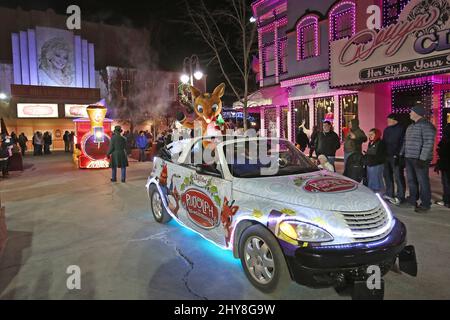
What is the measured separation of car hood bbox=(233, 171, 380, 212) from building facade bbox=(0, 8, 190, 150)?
31.2m

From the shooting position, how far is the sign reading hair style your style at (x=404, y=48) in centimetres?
987

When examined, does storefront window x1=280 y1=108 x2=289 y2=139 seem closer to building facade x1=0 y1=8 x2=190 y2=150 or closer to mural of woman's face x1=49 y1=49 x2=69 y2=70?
building facade x1=0 y1=8 x2=190 y2=150

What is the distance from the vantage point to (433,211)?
22.8ft

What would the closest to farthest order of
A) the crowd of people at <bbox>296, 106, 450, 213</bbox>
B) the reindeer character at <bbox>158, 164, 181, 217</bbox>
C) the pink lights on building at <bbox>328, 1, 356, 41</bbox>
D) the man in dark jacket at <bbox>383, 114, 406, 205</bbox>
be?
1. the reindeer character at <bbox>158, 164, 181, 217</bbox>
2. the crowd of people at <bbox>296, 106, 450, 213</bbox>
3. the man in dark jacket at <bbox>383, 114, 406, 205</bbox>
4. the pink lights on building at <bbox>328, 1, 356, 41</bbox>

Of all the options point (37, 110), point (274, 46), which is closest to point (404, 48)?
point (274, 46)

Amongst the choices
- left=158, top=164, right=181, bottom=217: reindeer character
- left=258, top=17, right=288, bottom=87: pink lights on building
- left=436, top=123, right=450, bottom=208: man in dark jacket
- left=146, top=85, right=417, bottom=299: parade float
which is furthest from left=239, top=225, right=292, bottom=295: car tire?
left=258, top=17, right=288, bottom=87: pink lights on building

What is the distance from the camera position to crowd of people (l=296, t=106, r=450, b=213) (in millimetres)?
6883

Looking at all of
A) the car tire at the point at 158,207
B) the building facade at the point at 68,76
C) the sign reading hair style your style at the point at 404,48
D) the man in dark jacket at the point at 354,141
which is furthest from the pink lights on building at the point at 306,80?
the building facade at the point at 68,76

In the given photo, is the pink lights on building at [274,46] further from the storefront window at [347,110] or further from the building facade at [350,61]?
the storefront window at [347,110]

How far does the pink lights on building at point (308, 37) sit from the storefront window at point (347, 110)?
251 centimetres

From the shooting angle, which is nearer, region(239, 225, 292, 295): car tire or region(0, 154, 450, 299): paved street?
region(239, 225, 292, 295): car tire

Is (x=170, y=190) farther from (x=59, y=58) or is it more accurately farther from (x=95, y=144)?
(x=59, y=58)
